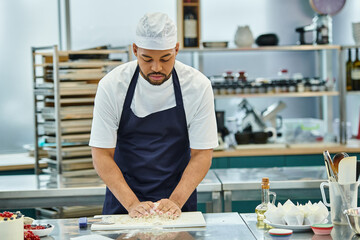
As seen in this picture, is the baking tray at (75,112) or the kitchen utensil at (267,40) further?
the kitchen utensil at (267,40)

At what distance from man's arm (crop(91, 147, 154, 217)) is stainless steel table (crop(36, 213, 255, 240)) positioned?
227mm

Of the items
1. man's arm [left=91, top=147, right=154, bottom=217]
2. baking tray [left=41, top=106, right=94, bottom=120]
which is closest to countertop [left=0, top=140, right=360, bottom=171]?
baking tray [left=41, top=106, right=94, bottom=120]

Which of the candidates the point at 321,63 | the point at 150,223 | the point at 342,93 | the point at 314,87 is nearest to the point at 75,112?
the point at 150,223

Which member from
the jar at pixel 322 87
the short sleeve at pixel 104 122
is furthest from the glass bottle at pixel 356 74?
the short sleeve at pixel 104 122

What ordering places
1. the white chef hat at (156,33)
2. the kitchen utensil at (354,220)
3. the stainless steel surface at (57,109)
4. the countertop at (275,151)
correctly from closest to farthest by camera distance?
1. the kitchen utensil at (354,220)
2. the white chef hat at (156,33)
3. the stainless steel surface at (57,109)
4. the countertop at (275,151)

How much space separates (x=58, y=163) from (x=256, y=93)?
83.9 inches

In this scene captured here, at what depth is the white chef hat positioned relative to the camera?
2.38 metres

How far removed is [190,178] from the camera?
2.47 meters

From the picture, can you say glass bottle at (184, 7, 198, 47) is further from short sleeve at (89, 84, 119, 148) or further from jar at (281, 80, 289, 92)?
short sleeve at (89, 84, 119, 148)

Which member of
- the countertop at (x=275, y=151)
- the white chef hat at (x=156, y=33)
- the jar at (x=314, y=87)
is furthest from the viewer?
the jar at (x=314, y=87)

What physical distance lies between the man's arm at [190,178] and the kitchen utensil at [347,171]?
64 centimetres

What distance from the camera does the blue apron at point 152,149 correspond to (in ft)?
8.31

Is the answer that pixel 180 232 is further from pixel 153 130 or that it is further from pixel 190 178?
pixel 153 130

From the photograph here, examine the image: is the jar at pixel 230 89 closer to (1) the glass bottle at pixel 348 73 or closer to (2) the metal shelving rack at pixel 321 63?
(2) the metal shelving rack at pixel 321 63
